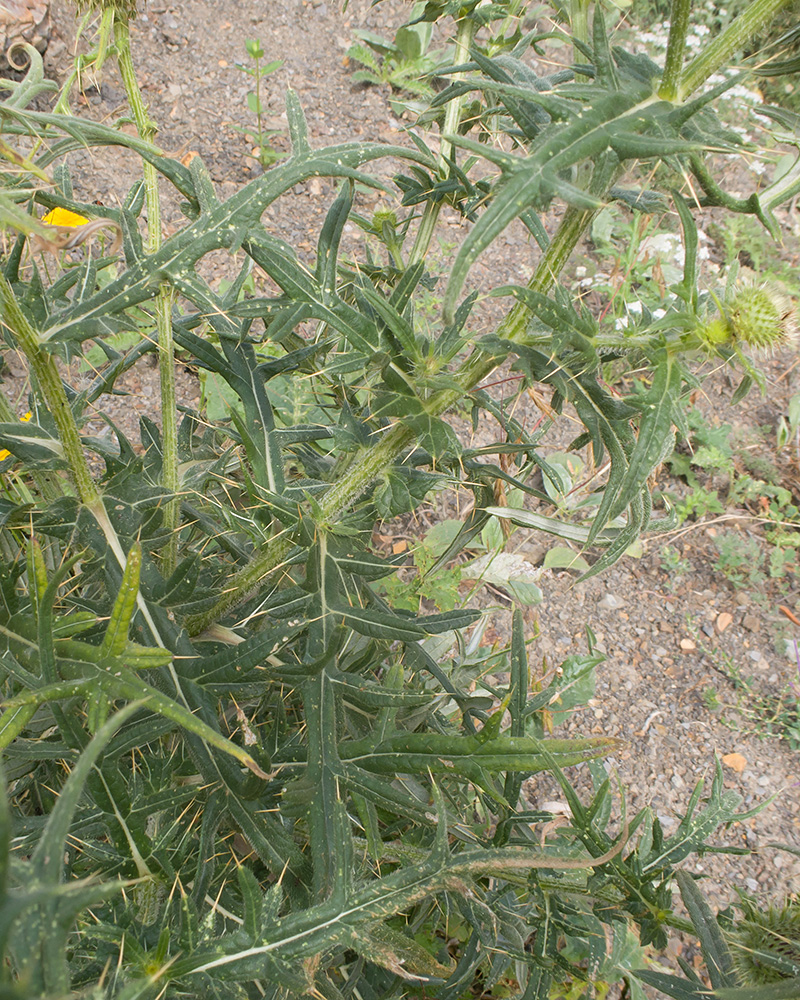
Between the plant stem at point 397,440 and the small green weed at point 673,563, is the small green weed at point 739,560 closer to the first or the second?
the small green weed at point 673,563

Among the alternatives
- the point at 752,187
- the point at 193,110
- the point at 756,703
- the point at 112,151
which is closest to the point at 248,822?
the point at 756,703

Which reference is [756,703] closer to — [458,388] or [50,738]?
[458,388]

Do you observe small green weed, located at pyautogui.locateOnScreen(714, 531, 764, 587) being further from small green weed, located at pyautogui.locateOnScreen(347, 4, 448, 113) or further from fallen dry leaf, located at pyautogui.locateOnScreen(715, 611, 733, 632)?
small green weed, located at pyautogui.locateOnScreen(347, 4, 448, 113)

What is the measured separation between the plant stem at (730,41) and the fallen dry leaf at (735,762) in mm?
2284

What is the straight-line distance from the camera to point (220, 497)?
71.4 inches

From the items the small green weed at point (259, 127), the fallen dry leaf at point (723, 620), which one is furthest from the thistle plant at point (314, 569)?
the small green weed at point (259, 127)

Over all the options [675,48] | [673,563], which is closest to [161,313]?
[675,48]

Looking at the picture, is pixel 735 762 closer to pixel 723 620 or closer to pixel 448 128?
pixel 723 620

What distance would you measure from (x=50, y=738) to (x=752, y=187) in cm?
431

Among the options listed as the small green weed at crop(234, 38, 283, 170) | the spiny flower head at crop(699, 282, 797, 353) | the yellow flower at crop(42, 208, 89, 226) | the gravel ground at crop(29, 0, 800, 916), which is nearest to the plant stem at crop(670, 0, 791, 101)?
the spiny flower head at crop(699, 282, 797, 353)

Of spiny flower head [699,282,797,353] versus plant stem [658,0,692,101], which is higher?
plant stem [658,0,692,101]

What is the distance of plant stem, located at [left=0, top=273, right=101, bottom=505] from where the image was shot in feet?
3.06

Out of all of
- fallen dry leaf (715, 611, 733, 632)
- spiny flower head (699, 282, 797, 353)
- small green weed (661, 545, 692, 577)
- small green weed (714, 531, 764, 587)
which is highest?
spiny flower head (699, 282, 797, 353)

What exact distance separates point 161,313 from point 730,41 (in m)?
0.99
